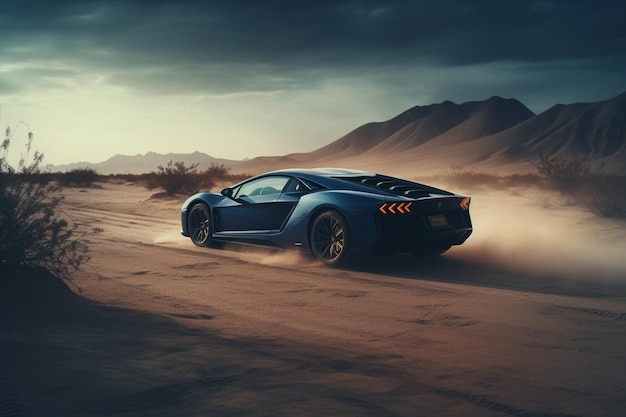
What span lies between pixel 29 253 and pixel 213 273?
2.82m

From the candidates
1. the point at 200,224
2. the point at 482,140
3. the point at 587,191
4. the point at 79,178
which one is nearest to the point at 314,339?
the point at 200,224

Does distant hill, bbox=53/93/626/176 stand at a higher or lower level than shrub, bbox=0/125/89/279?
higher

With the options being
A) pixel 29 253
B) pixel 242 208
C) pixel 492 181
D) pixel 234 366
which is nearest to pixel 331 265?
pixel 242 208

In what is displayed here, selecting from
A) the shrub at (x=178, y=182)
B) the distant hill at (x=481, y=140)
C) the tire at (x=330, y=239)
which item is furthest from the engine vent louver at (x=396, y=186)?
the distant hill at (x=481, y=140)

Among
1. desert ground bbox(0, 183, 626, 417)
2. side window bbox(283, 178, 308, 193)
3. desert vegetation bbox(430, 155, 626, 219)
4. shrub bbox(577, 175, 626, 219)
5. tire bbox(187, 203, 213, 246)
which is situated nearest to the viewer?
desert ground bbox(0, 183, 626, 417)

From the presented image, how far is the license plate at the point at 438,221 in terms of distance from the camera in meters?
10.1

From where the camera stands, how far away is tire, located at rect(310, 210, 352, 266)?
32.2 ft

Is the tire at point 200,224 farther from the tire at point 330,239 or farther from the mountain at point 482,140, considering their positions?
the mountain at point 482,140

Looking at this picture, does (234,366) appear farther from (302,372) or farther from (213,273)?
(213,273)

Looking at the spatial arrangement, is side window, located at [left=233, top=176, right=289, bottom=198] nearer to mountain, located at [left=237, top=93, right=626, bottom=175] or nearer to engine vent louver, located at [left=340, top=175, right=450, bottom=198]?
engine vent louver, located at [left=340, top=175, right=450, bottom=198]

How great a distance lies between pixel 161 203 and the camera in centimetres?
2681

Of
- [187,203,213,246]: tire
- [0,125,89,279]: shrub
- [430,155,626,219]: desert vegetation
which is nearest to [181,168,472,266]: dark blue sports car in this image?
[187,203,213,246]: tire

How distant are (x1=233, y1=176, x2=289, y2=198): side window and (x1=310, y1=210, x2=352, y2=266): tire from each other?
1.17m

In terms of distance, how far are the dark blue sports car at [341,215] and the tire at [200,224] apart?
1.22 ft
